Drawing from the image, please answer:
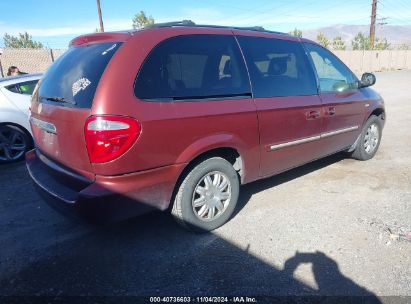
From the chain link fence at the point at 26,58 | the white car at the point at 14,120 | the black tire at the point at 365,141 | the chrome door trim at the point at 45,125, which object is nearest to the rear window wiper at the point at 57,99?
the chrome door trim at the point at 45,125

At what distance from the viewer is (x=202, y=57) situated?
3271 mm

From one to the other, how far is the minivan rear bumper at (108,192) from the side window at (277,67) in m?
1.32

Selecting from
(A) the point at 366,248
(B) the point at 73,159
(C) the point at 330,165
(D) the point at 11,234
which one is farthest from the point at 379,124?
(D) the point at 11,234

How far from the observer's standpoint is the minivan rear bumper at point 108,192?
2730 mm

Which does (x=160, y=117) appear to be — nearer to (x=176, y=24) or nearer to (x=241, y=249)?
(x=176, y=24)

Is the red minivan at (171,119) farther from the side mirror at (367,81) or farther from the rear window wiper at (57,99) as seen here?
the side mirror at (367,81)

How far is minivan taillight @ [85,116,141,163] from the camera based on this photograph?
2.63 meters

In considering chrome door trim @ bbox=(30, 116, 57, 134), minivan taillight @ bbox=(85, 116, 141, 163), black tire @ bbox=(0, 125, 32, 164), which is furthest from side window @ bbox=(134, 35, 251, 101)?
black tire @ bbox=(0, 125, 32, 164)

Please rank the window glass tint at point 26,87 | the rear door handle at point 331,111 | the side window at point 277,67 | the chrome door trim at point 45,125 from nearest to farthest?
the chrome door trim at point 45,125 < the side window at point 277,67 < the rear door handle at point 331,111 < the window glass tint at point 26,87

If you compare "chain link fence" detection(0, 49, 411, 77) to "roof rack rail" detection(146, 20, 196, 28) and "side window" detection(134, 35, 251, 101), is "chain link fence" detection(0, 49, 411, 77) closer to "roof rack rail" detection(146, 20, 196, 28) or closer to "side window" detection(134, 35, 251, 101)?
"roof rack rail" detection(146, 20, 196, 28)

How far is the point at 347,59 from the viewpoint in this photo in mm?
32094

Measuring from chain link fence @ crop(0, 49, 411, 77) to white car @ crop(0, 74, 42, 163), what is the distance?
9134 millimetres

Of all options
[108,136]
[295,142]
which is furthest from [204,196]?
[295,142]

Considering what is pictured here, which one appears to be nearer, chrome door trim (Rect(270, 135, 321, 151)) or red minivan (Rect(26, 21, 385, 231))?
red minivan (Rect(26, 21, 385, 231))
